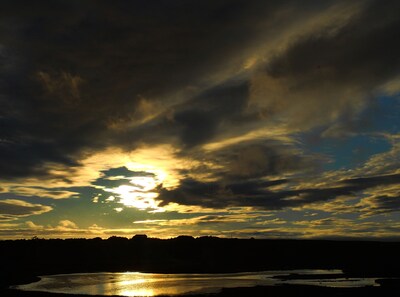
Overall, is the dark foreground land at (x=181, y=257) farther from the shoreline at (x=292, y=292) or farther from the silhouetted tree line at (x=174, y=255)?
the shoreline at (x=292, y=292)

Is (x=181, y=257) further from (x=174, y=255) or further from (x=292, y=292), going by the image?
(x=292, y=292)

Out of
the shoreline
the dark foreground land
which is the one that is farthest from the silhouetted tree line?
the shoreline

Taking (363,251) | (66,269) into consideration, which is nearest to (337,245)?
(363,251)

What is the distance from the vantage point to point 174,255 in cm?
16775

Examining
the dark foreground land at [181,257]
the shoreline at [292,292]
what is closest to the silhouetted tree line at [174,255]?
the dark foreground land at [181,257]

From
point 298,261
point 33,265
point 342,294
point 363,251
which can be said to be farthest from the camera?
point 363,251

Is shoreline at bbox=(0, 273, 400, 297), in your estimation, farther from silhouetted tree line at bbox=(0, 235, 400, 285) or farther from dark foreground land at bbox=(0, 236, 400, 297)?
silhouetted tree line at bbox=(0, 235, 400, 285)

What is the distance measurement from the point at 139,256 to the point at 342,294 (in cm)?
11645

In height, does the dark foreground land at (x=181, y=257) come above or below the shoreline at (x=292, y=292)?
above

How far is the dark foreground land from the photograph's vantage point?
117 metres

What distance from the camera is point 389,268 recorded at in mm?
100938

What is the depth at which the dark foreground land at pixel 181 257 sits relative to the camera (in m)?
117

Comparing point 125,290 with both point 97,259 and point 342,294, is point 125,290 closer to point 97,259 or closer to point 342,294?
point 342,294

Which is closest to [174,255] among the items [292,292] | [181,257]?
[181,257]
